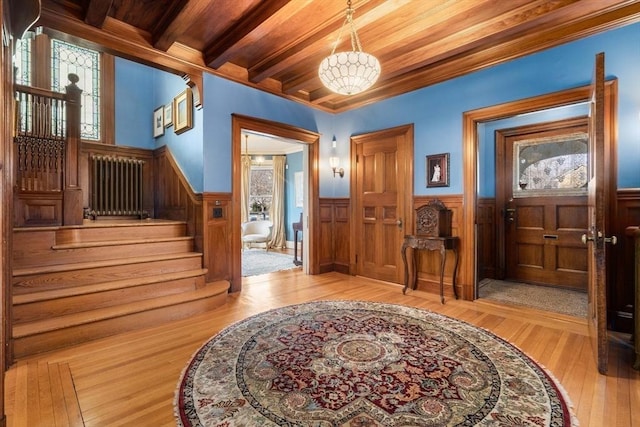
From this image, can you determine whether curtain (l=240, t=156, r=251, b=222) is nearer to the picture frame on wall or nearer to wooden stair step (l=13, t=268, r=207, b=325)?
the picture frame on wall

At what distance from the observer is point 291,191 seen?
340 inches

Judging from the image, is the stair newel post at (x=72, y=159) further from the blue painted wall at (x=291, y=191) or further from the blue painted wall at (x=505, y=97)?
the blue painted wall at (x=291, y=191)

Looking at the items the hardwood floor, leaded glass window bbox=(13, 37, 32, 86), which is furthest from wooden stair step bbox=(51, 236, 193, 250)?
leaded glass window bbox=(13, 37, 32, 86)

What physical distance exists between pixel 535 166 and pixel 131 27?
5.60 metres

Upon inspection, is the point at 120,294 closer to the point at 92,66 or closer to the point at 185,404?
the point at 185,404

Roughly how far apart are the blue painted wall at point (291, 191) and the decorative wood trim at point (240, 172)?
3478 mm

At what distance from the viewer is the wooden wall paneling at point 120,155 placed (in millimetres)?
4531

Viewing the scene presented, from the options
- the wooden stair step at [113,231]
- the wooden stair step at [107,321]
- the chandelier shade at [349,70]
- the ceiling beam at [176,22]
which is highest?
the ceiling beam at [176,22]

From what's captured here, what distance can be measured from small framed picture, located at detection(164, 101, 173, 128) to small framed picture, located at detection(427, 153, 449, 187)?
12.6 ft

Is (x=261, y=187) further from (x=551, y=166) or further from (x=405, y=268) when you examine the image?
(x=551, y=166)

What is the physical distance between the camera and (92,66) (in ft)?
16.0

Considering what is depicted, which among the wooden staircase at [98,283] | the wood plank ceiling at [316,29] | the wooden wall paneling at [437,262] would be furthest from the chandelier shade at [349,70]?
the wooden staircase at [98,283]

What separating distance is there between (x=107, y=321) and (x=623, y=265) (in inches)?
185

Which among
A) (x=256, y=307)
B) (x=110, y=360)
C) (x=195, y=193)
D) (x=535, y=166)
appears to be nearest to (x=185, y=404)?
(x=110, y=360)
